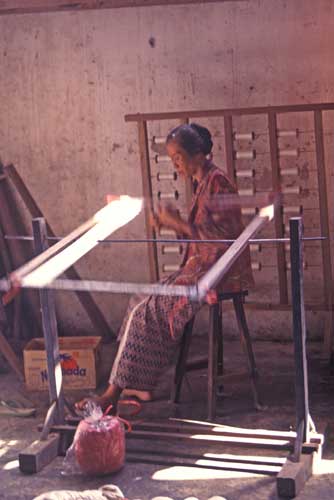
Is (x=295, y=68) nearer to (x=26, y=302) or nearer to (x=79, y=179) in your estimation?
(x=79, y=179)

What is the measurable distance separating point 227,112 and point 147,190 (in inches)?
31.3

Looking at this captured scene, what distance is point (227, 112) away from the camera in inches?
261

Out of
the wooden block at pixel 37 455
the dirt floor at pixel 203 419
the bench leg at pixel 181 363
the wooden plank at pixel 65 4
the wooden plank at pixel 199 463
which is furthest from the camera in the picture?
the wooden plank at pixel 65 4

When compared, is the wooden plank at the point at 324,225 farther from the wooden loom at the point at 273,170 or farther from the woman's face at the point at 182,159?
the woman's face at the point at 182,159

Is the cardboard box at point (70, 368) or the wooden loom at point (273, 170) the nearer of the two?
the cardboard box at point (70, 368)

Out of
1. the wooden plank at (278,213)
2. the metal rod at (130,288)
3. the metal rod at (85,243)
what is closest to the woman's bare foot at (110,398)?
the metal rod at (85,243)

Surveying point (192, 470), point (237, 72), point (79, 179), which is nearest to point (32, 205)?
point (79, 179)

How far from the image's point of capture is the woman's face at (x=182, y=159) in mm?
5680

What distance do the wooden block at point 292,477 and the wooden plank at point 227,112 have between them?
8.16 feet

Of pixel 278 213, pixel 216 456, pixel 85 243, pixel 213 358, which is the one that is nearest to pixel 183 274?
pixel 213 358

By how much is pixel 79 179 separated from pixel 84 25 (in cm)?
111

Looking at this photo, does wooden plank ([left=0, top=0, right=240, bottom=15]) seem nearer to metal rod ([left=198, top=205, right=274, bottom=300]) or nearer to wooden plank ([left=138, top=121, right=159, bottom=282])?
wooden plank ([left=138, top=121, right=159, bottom=282])

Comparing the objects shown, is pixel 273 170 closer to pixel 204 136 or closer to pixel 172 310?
pixel 204 136

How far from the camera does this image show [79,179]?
7.51m
